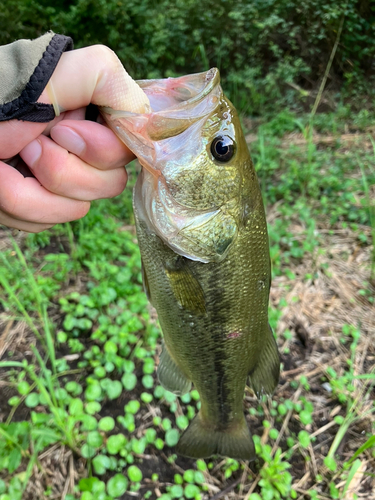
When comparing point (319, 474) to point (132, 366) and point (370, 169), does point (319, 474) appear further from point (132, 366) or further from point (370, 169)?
point (370, 169)

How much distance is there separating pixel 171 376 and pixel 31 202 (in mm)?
1013

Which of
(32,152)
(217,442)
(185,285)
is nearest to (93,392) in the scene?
(217,442)

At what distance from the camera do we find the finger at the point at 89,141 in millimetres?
1030

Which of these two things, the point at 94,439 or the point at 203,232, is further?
the point at 94,439

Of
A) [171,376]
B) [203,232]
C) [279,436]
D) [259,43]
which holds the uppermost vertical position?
[203,232]

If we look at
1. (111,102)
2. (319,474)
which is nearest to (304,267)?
(319,474)

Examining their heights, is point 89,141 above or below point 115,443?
above

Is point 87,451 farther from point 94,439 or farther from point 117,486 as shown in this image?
point 117,486

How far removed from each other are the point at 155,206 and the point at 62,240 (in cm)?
203

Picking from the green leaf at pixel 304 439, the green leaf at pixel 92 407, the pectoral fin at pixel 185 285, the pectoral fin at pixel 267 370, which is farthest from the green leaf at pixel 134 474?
the pectoral fin at pixel 185 285

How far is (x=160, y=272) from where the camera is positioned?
1256 mm

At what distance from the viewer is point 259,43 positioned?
17.8 ft

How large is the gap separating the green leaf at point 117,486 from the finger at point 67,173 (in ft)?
4.77

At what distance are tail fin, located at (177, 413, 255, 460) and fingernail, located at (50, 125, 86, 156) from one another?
1.39 m
